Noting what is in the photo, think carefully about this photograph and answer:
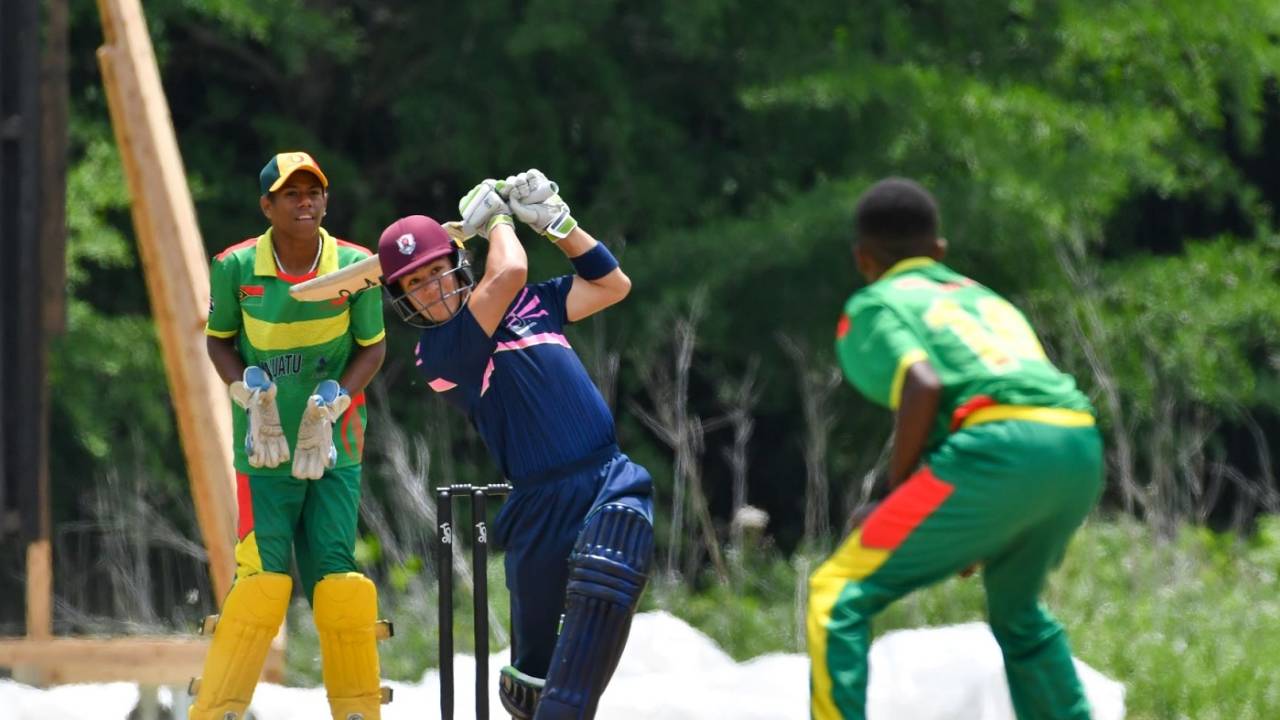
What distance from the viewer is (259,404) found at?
18.5ft

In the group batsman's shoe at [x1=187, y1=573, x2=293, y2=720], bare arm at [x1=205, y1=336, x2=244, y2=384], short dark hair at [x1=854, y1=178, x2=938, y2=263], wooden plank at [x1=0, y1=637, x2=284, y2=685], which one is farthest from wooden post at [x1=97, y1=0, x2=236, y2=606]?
short dark hair at [x1=854, y1=178, x2=938, y2=263]

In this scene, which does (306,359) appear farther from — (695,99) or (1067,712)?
(695,99)

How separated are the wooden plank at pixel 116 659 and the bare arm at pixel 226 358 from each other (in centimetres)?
161

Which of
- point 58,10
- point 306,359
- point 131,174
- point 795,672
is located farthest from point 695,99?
point 306,359

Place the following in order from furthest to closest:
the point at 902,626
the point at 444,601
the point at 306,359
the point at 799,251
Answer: the point at 799,251 < the point at 902,626 < the point at 306,359 < the point at 444,601

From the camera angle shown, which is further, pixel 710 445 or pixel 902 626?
pixel 710 445

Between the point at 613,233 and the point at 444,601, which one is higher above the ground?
the point at 613,233

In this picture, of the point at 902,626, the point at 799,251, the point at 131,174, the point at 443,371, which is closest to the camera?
the point at 443,371

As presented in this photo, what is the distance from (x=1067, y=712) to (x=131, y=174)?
4.77m

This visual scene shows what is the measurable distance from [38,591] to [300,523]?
2.36 m

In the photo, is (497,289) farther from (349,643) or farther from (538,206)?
(349,643)

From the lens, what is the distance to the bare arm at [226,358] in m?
5.79

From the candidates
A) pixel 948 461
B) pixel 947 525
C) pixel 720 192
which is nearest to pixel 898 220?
pixel 948 461

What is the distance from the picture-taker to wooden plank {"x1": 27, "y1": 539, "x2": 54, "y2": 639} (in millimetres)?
7699
